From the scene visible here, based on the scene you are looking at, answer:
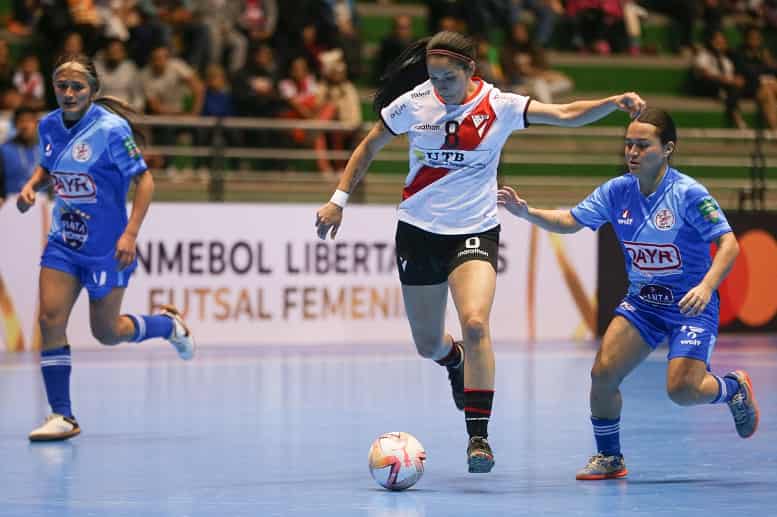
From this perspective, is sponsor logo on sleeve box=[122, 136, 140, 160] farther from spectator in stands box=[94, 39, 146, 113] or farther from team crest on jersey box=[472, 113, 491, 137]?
spectator in stands box=[94, 39, 146, 113]

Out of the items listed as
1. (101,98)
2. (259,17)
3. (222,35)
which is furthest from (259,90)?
(101,98)

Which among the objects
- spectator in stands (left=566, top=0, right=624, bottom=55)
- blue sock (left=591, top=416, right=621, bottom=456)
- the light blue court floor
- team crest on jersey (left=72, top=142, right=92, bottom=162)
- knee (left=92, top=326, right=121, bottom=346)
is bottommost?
the light blue court floor

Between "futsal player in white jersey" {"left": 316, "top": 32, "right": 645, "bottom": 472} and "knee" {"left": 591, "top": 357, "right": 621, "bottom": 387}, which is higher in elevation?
"futsal player in white jersey" {"left": 316, "top": 32, "right": 645, "bottom": 472}

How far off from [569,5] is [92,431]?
15.9m

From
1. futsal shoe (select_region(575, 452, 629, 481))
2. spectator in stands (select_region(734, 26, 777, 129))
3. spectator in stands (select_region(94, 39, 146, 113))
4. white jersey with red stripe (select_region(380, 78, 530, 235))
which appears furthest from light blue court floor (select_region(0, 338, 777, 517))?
spectator in stands (select_region(734, 26, 777, 129))

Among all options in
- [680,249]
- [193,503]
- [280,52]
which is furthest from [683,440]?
[280,52]

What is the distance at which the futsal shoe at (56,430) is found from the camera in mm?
8859

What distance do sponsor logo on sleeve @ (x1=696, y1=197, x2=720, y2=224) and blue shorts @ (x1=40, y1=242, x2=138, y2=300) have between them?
11.8 ft

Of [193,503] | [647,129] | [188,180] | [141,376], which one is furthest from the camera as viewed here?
[188,180]

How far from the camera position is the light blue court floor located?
669cm

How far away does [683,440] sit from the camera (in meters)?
9.09

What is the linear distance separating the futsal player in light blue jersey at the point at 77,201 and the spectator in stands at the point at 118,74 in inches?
323

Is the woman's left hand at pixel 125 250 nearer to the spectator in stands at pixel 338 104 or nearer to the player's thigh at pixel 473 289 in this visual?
the player's thigh at pixel 473 289

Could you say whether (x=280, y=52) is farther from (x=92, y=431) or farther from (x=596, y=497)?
(x=596, y=497)
